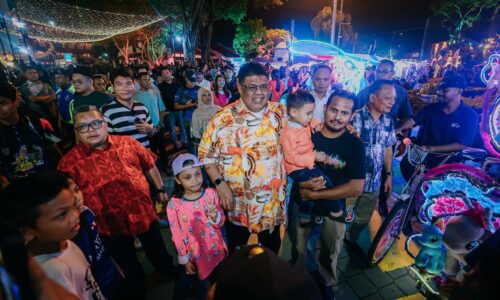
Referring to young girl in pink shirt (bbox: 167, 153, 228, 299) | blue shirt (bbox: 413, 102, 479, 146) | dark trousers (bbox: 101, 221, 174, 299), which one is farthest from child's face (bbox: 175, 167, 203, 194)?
blue shirt (bbox: 413, 102, 479, 146)

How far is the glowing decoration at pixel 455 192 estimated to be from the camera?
7.75 ft

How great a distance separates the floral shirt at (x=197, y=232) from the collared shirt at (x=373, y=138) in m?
2.06

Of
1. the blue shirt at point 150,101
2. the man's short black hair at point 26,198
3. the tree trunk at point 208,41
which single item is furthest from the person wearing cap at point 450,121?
the tree trunk at point 208,41

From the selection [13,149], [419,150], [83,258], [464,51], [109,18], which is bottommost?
[83,258]

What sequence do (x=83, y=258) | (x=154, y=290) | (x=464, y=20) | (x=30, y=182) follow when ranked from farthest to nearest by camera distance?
(x=464, y=20) < (x=154, y=290) < (x=83, y=258) < (x=30, y=182)

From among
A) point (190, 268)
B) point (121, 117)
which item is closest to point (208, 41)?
point (121, 117)

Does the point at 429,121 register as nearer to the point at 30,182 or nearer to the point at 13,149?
the point at 30,182

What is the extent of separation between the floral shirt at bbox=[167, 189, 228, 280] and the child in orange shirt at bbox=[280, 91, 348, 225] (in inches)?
35.4

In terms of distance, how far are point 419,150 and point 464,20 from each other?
42.8 metres

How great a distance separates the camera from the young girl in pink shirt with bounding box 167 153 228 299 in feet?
7.90

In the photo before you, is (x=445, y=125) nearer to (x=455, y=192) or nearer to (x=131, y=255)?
(x=455, y=192)

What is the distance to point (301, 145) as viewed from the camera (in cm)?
243

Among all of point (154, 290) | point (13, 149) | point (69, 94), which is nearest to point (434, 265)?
point (154, 290)

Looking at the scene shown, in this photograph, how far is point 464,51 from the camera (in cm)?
2161
